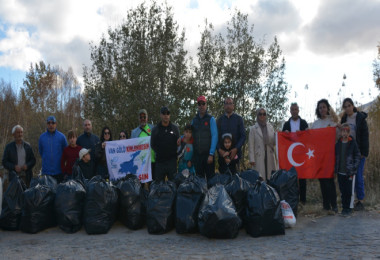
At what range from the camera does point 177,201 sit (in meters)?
4.79

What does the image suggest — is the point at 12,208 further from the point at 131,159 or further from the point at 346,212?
the point at 346,212

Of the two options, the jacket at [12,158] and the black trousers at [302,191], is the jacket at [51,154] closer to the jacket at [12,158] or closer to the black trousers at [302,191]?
the jacket at [12,158]

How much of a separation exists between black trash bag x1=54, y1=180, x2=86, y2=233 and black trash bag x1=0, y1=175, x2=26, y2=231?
606mm

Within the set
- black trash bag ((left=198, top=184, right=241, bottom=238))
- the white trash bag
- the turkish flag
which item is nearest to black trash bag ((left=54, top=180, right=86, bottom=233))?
black trash bag ((left=198, top=184, right=241, bottom=238))

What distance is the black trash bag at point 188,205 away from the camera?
4590 millimetres

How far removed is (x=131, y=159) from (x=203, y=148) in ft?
5.24

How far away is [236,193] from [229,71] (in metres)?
7.08

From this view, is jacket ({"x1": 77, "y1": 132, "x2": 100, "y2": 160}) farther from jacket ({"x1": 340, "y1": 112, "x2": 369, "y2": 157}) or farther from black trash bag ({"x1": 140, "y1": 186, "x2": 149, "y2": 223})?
jacket ({"x1": 340, "y1": 112, "x2": 369, "y2": 157})

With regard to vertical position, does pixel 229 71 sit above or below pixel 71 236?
above

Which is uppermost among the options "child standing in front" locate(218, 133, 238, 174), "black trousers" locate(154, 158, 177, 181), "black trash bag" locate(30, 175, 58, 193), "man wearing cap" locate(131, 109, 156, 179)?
"man wearing cap" locate(131, 109, 156, 179)

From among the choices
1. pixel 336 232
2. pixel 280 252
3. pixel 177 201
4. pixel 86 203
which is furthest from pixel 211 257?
pixel 86 203

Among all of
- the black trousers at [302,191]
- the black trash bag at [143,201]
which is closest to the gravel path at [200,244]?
the black trash bag at [143,201]

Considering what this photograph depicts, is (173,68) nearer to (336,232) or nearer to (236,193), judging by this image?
(236,193)

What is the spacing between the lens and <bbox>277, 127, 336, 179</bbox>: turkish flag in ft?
20.7
